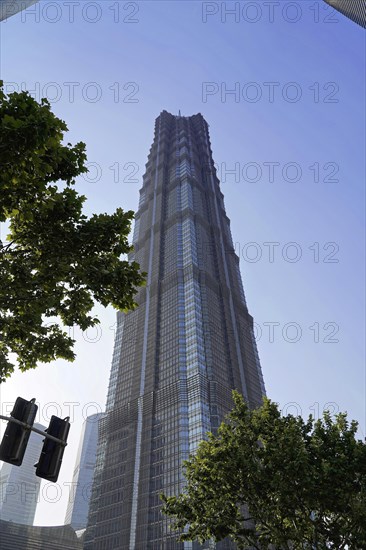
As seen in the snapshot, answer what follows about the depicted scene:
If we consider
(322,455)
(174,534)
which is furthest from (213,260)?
(322,455)

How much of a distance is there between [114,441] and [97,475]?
8574 millimetres

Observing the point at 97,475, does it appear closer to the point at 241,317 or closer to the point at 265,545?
the point at 241,317

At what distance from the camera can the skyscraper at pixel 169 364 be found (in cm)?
8794

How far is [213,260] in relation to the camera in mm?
136250

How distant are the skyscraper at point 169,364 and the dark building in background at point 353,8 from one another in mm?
44735

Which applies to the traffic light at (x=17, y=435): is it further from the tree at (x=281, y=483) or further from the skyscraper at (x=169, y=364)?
the skyscraper at (x=169, y=364)

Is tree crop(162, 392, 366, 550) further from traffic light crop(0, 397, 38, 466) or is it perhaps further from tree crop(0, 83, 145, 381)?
traffic light crop(0, 397, 38, 466)

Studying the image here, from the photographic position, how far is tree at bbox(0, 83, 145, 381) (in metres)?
9.99

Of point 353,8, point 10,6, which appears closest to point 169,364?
point 353,8

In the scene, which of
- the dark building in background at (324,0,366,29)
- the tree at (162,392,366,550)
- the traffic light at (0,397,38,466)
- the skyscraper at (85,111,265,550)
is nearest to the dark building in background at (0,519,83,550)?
the skyscraper at (85,111,265,550)

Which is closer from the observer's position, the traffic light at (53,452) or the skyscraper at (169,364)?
the traffic light at (53,452)

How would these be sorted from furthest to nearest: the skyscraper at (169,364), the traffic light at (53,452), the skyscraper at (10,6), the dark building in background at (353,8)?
the skyscraper at (169,364), the dark building in background at (353,8), the skyscraper at (10,6), the traffic light at (53,452)

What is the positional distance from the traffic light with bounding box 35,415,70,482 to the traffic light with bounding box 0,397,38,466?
446mm

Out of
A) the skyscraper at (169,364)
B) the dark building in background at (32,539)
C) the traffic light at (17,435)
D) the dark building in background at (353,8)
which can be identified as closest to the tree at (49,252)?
the traffic light at (17,435)
